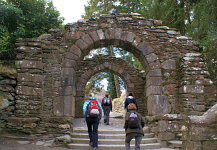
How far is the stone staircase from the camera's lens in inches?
211

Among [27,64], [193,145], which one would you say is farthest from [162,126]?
[27,64]

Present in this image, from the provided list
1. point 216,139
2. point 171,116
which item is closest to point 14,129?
point 171,116

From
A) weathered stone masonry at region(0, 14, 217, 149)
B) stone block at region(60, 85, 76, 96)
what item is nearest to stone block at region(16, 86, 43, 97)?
weathered stone masonry at region(0, 14, 217, 149)

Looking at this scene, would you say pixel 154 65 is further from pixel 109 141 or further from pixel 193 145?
pixel 193 145

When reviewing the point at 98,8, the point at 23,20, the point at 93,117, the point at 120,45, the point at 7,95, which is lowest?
the point at 93,117

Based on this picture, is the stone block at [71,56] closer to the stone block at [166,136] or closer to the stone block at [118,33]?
the stone block at [118,33]

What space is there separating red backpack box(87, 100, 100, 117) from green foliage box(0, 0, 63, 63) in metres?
3.89

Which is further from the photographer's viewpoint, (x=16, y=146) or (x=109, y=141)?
(x=109, y=141)

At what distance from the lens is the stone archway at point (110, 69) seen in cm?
1119

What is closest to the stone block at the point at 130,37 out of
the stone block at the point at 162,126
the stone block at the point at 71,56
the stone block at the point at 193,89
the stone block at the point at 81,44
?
the stone block at the point at 81,44

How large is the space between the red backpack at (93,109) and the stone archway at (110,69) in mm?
6071

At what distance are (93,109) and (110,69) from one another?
694 cm

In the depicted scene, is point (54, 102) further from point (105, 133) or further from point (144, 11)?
point (144, 11)

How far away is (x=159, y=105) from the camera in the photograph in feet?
20.5
